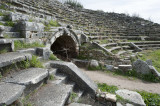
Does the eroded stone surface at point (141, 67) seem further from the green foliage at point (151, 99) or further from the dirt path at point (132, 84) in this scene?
the green foliage at point (151, 99)

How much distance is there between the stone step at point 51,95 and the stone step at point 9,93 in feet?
1.06

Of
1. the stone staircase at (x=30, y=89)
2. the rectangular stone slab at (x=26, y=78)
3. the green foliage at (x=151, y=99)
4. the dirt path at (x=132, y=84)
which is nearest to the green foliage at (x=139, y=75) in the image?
the dirt path at (x=132, y=84)

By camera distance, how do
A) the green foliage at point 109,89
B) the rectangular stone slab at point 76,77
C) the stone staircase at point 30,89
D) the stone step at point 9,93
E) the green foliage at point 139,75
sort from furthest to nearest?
the green foliage at point 139,75 → the green foliage at point 109,89 → the rectangular stone slab at point 76,77 → the stone staircase at point 30,89 → the stone step at point 9,93

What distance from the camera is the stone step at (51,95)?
6.16 ft

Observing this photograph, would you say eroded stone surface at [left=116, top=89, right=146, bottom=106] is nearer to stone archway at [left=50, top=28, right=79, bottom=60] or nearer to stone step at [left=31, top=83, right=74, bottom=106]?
stone step at [left=31, top=83, right=74, bottom=106]

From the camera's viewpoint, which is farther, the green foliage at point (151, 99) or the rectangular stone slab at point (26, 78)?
the green foliage at point (151, 99)

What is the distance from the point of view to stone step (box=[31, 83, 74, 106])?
188 centimetres

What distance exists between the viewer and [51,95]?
210cm

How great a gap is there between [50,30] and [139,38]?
32.7 ft

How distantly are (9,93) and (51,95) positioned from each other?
0.70 m

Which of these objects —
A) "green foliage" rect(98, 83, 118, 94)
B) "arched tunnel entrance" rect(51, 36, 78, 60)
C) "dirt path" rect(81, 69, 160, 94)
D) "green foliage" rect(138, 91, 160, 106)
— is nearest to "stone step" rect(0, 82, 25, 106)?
"green foliage" rect(98, 83, 118, 94)

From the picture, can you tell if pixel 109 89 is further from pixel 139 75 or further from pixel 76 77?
pixel 139 75

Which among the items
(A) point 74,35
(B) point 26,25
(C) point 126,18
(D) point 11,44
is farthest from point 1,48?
(C) point 126,18

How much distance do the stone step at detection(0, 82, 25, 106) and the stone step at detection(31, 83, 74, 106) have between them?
0.32 metres
